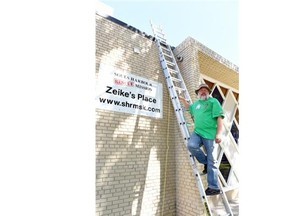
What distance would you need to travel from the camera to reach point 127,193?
167 inches

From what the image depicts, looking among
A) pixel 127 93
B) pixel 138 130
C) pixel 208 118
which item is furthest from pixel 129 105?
pixel 208 118

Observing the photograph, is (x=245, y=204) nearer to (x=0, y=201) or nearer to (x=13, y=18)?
(x=0, y=201)

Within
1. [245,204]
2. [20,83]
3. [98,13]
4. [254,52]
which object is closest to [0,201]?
[20,83]

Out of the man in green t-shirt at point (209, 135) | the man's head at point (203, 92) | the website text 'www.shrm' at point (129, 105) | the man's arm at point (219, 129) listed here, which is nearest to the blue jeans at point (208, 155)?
the man in green t-shirt at point (209, 135)

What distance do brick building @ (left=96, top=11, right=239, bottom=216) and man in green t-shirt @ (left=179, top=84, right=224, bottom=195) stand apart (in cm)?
113

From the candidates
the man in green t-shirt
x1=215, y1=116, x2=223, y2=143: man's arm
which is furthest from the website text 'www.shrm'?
x1=215, y1=116, x2=223, y2=143: man's arm

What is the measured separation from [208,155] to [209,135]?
1.06 ft

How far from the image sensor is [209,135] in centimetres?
376

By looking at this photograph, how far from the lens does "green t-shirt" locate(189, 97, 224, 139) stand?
3.75 meters

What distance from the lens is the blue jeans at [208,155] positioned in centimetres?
363

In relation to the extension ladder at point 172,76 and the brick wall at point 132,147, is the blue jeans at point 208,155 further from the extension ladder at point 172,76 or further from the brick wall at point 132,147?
the brick wall at point 132,147

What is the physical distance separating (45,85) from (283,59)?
126 cm

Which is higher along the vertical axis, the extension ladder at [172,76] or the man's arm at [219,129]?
the extension ladder at [172,76]

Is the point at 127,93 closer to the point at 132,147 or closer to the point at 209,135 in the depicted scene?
the point at 132,147
